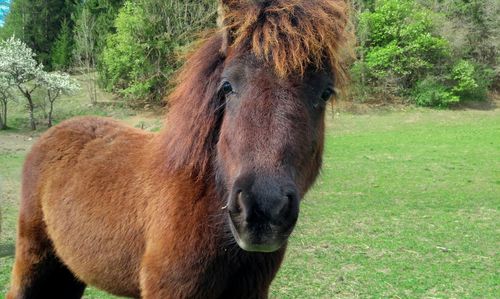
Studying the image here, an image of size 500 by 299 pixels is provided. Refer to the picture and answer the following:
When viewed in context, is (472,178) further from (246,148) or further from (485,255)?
(246,148)

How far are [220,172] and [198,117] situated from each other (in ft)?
1.18

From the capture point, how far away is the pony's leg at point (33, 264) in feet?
12.8

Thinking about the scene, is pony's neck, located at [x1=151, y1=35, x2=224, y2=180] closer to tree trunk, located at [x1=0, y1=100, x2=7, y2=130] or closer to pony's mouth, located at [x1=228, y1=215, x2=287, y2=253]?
pony's mouth, located at [x1=228, y1=215, x2=287, y2=253]

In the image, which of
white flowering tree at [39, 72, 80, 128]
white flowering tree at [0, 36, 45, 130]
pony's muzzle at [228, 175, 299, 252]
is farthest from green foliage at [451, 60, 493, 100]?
pony's muzzle at [228, 175, 299, 252]

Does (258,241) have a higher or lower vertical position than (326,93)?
lower

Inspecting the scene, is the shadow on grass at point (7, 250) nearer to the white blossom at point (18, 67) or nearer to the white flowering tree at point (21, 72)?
the white flowering tree at point (21, 72)

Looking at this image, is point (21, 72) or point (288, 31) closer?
point (288, 31)

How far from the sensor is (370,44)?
121 ft

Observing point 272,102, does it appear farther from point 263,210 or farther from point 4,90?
point 4,90

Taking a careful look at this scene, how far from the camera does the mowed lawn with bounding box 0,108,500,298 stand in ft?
20.1

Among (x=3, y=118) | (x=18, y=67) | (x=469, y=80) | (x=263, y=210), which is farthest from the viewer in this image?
(x=469, y=80)

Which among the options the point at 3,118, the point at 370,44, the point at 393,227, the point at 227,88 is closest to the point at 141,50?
the point at 3,118

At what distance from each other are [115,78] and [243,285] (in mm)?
30363

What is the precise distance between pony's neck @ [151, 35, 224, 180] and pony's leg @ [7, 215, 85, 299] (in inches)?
70.4
